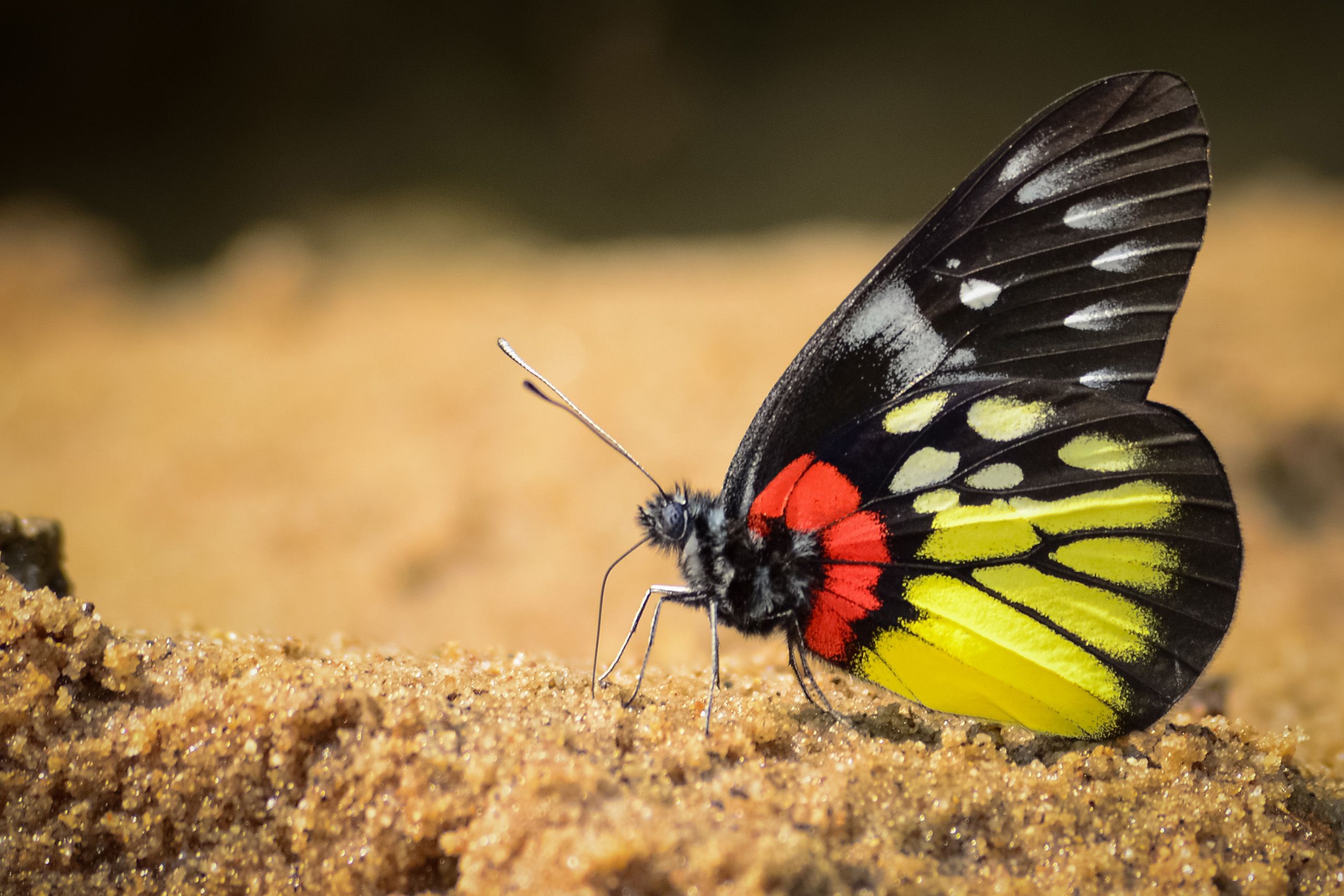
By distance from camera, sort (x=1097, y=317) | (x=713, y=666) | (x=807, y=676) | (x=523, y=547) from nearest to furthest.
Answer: (x=713, y=666) < (x=1097, y=317) < (x=807, y=676) < (x=523, y=547)

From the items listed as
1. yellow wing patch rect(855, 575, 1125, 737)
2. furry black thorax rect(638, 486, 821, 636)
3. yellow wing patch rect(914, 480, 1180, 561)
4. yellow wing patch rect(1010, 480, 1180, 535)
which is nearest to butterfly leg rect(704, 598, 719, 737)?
furry black thorax rect(638, 486, 821, 636)

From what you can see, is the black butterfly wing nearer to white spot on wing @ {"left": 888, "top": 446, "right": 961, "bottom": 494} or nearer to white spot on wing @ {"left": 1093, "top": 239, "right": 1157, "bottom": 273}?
white spot on wing @ {"left": 1093, "top": 239, "right": 1157, "bottom": 273}

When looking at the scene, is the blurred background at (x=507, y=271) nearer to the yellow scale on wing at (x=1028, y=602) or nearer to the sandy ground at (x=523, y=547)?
the sandy ground at (x=523, y=547)

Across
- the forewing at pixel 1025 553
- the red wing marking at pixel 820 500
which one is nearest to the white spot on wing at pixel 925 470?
the forewing at pixel 1025 553

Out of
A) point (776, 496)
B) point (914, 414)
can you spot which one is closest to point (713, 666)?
point (776, 496)

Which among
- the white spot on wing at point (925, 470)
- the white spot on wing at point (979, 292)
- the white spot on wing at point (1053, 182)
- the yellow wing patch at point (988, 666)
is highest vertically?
the white spot on wing at point (1053, 182)

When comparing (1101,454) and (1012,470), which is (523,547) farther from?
(1101,454)
